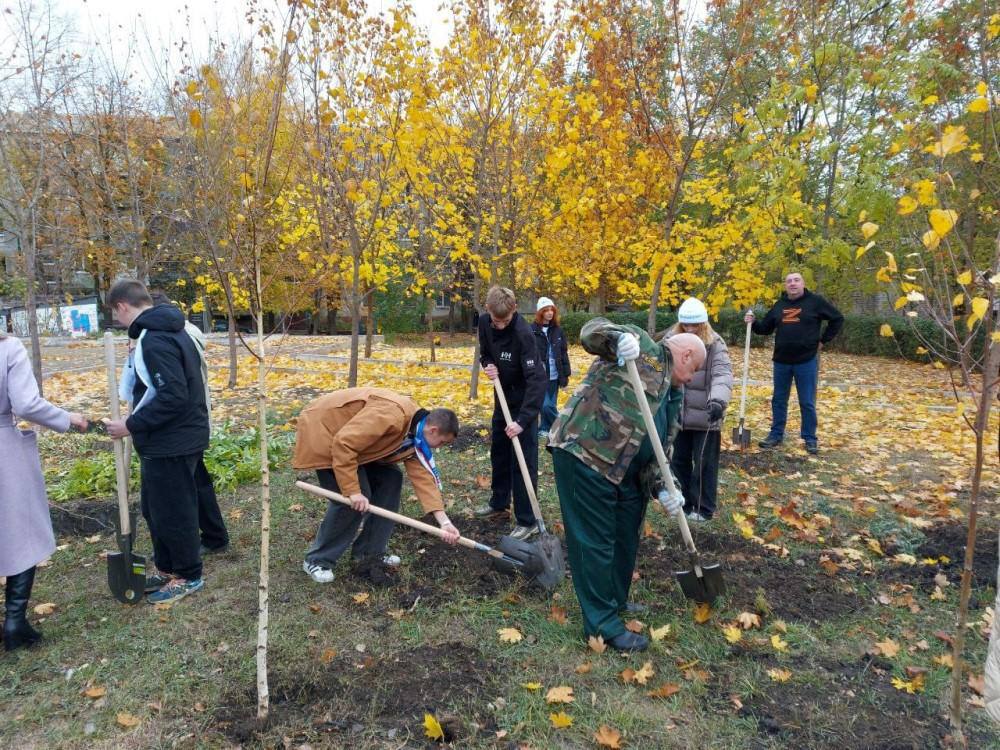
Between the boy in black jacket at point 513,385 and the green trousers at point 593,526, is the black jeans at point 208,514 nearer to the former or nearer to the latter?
the boy in black jacket at point 513,385

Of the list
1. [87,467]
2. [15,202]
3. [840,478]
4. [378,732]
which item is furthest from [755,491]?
[15,202]

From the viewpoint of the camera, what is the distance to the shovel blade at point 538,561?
12.3 feet

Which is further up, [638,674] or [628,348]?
[628,348]

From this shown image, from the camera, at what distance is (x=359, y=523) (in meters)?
3.86

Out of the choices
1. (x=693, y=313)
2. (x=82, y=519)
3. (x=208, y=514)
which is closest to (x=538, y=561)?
(x=693, y=313)

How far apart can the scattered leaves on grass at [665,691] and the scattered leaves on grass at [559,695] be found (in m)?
0.36

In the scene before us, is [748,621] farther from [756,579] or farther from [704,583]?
[756,579]

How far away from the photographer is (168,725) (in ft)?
8.73

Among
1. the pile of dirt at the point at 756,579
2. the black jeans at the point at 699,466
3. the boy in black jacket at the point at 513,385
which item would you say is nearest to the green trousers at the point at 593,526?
the pile of dirt at the point at 756,579

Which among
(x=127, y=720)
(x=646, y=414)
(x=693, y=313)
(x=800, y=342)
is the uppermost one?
(x=693, y=313)

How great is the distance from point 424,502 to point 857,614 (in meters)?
2.47

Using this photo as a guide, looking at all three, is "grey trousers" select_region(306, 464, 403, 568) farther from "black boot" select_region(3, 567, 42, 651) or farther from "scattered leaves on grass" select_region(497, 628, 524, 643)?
"black boot" select_region(3, 567, 42, 651)

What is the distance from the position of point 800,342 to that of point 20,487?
20.9 feet

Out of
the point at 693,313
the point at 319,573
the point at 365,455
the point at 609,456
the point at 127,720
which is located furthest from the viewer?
the point at 693,313
